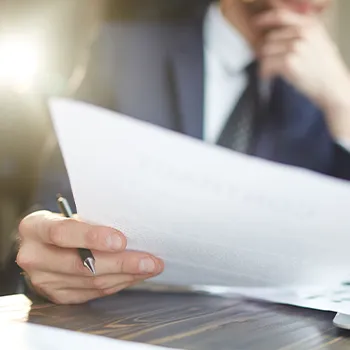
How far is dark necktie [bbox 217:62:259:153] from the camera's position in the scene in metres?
0.77

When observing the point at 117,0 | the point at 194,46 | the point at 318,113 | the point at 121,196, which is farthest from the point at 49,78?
the point at 121,196

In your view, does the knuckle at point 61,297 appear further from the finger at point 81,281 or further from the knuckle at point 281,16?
the knuckle at point 281,16

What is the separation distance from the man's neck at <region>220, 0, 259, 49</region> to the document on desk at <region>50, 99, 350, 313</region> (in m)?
0.35

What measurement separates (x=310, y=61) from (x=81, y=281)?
0.37 metres

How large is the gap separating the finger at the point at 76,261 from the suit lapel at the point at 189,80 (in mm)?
330

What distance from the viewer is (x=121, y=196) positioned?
0.45 m

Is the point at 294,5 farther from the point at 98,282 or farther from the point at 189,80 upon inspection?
the point at 98,282

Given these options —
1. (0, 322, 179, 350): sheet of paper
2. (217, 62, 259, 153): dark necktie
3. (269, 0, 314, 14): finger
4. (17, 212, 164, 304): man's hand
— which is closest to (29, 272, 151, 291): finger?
(17, 212, 164, 304): man's hand

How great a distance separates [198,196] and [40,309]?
0.18 m

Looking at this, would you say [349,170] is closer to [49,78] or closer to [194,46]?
[194,46]

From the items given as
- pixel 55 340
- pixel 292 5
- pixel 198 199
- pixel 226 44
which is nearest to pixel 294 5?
pixel 292 5

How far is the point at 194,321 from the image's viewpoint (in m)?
0.46

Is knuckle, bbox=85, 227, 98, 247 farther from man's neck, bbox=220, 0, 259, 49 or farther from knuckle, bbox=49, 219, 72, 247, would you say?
man's neck, bbox=220, 0, 259, 49

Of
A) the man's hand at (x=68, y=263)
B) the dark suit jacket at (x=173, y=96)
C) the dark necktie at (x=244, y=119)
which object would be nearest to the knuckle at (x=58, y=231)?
the man's hand at (x=68, y=263)
